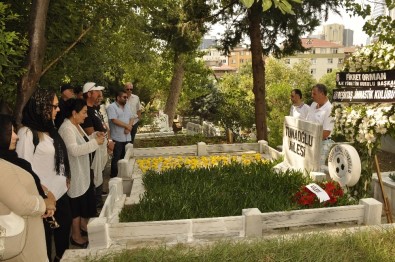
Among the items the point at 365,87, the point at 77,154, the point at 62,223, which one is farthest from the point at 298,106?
the point at 62,223

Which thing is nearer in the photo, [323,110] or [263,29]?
[323,110]

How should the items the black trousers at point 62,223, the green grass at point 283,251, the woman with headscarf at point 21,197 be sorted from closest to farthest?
1. the woman with headscarf at point 21,197
2. the green grass at point 283,251
3. the black trousers at point 62,223

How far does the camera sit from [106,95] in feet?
61.5

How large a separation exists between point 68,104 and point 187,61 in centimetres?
1923

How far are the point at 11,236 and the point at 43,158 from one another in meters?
1.42

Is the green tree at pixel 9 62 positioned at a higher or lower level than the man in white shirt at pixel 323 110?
higher

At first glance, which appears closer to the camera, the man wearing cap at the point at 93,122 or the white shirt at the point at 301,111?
the man wearing cap at the point at 93,122

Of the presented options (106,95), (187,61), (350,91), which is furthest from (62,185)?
(187,61)

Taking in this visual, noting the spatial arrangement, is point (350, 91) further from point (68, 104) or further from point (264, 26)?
point (264, 26)

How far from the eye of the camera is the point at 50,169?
3.92 metres

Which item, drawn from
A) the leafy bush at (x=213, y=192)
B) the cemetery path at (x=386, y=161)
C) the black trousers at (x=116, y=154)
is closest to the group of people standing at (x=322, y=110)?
the leafy bush at (x=213, y=192)

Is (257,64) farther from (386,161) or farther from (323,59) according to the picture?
(323,59)

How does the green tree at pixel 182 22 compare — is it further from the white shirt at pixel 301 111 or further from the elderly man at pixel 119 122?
the white shirt at pixel 301 111

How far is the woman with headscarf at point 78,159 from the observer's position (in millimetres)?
4422
